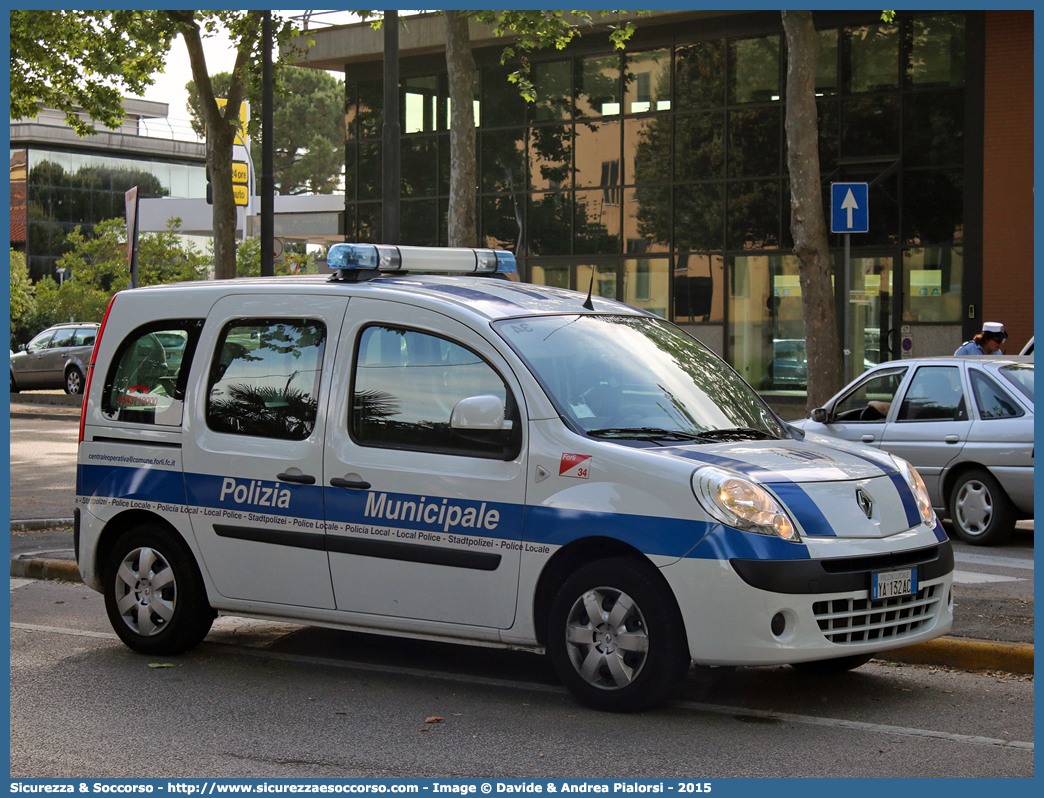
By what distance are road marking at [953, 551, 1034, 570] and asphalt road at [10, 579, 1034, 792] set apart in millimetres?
3438

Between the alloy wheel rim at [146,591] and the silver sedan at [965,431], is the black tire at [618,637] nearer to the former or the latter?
the alloy wheel rim at [146,591]

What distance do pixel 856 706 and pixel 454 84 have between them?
15.4 meters

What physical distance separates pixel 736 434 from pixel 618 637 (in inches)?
49.1

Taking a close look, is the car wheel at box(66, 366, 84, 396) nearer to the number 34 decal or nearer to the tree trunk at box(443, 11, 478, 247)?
the tree trunk at box(443, 11, 478, 247)

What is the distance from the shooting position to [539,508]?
225 inches

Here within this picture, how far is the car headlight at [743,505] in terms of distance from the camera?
17.5ft

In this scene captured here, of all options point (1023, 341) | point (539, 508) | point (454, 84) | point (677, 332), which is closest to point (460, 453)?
point (539, 508)

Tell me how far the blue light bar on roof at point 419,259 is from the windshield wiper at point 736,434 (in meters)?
2.01

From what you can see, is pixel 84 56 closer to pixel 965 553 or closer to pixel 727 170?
pixel 727 170

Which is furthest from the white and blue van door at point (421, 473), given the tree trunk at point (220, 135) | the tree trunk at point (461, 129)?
the tree trunk at point (220, 135)

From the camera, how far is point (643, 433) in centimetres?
588

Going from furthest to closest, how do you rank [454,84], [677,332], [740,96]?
[740,96]
[454,84]
[677,332]

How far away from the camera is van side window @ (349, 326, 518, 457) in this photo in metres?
6.07

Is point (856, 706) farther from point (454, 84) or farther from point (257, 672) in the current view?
point (454, 84)
